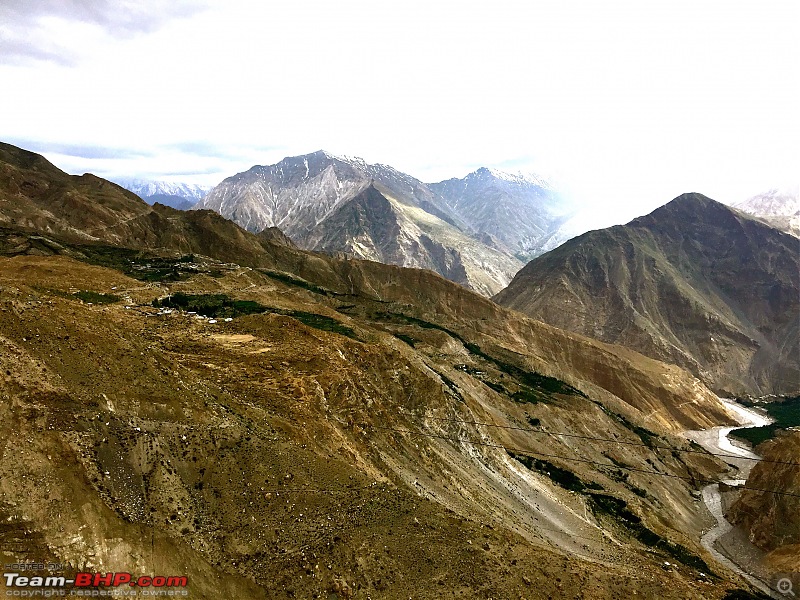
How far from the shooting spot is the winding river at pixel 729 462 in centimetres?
4909

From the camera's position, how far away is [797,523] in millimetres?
50438

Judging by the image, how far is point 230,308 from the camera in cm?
5047

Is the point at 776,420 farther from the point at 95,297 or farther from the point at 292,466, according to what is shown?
the point at 95,297

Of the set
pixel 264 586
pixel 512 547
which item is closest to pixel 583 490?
pixel 512 547

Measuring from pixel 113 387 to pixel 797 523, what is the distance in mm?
69309

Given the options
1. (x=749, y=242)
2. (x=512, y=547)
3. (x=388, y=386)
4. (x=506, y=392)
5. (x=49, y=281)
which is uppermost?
(x=749, y=242)

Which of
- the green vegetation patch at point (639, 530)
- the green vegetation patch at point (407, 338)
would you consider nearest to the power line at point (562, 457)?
the green vegetation patch at point (639, 530)

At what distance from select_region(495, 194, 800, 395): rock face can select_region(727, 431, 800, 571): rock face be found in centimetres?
9599

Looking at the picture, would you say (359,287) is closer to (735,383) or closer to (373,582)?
(373,582)

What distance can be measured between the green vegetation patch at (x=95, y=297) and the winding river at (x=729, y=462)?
69.6 m

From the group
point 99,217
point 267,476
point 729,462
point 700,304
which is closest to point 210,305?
point 267,476

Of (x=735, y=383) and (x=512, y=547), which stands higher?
(x=512, y=547)

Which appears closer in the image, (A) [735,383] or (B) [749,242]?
(A) [735,383]

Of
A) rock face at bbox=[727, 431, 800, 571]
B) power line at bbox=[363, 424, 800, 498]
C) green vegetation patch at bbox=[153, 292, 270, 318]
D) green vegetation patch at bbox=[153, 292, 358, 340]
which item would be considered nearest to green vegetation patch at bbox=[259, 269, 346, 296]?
green vegetation patch at bbox=[153, 292, 358, 340]
